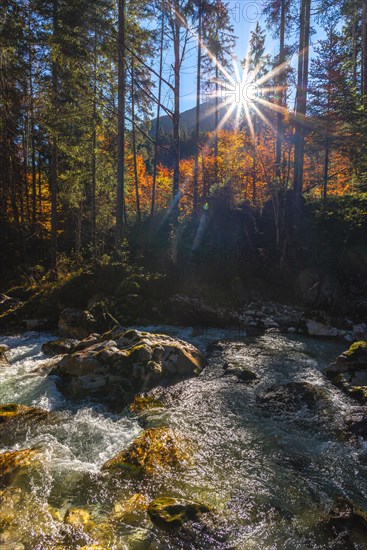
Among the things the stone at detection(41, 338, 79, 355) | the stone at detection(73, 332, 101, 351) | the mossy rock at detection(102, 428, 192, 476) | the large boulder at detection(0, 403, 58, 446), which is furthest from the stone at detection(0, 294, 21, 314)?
the mossy rock at detection(102, 428, 192, 476)

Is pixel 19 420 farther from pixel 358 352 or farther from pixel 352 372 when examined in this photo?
pixel 358 352

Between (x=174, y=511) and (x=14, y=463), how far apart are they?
8.14 ft

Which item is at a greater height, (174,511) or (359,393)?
(174,511)

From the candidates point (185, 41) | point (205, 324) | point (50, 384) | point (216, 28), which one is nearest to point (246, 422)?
point (50, 384)

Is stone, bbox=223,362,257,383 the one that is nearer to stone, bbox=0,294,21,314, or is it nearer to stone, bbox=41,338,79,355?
stone, bbox=41,338,79,355

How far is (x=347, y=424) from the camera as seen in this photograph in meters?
5.75

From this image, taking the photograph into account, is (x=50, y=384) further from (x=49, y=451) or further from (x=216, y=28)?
(x=216, y=28)

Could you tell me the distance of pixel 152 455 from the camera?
480cm

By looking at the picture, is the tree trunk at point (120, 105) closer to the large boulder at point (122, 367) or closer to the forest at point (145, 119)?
the forest at point (145, 119)

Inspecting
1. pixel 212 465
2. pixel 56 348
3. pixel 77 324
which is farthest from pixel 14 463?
pixel 77 324

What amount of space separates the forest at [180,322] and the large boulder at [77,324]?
0.18ft

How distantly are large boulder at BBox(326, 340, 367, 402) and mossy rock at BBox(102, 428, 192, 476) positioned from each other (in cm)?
410

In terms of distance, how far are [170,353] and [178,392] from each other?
1336 mm

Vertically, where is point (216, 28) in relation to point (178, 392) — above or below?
above
